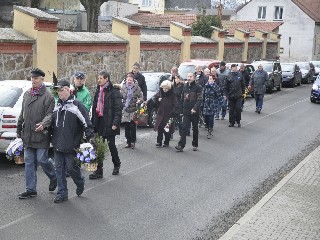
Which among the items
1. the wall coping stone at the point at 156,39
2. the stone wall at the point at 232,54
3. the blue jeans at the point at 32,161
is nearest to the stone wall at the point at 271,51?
the stone wall at the point at 232,54

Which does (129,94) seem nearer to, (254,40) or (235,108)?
(235,108)

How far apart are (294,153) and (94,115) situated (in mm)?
5689

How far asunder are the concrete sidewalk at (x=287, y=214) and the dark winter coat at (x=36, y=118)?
3.08 m

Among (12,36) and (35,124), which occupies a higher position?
(12,36)

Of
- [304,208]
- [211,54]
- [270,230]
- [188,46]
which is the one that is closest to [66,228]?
[270,230]

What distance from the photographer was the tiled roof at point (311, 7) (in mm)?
56812

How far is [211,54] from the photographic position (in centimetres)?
3150

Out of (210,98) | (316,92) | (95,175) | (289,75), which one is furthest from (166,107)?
(289,75)

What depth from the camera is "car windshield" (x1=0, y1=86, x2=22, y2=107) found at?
10.1 m

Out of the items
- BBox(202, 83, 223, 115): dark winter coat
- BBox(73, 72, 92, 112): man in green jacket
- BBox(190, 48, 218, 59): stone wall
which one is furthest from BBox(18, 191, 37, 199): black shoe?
BBox(190, 48, 218, 59): stone wall

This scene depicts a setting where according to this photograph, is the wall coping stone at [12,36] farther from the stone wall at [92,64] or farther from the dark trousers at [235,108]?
the dark trousers at [235,108]

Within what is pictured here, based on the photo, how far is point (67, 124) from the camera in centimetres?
801

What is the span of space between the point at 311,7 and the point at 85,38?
48716 millimetres

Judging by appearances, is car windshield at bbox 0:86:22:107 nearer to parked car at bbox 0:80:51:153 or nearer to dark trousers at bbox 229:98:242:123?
parked car at bbox 0:80:51:153
